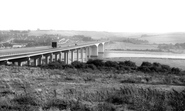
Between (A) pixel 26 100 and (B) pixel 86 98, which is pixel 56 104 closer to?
(A) pixel 26 100

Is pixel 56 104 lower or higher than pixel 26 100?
lower

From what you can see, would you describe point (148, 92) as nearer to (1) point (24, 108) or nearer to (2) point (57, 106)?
(2) point (57, 106)

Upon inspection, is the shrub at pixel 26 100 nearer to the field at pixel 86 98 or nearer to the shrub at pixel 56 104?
the field at pixel 86 98

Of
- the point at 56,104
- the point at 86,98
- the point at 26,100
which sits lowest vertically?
the point at 86,98

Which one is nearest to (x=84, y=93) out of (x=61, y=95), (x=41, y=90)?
(x=61, y=95)

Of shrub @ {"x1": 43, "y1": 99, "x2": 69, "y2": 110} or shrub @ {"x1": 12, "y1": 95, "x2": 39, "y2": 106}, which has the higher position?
shrub @ {"x1": 12, "y1": 95, "x2": 39, "y2": 106}

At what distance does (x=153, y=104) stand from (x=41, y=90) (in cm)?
665

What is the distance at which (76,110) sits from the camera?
11297 millimetres

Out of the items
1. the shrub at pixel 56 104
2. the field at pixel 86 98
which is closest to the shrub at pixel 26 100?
the field at pixel 86 98

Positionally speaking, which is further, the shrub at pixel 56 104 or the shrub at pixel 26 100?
the shrub at pixel 26 100

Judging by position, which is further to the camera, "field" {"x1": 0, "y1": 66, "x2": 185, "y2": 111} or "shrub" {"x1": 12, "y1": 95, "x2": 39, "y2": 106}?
"shrub" {"x1": 12, "y1": 95, "x2": 39, "y2": 106}

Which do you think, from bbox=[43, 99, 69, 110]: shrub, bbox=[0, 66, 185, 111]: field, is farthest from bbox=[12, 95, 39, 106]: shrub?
bbox=[43, 99, 69, 110]: shrub

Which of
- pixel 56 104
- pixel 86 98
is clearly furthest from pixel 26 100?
pixel 86 98

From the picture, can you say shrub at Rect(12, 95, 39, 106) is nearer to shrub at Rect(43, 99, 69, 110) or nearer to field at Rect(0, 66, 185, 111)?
field at Rect(0, 66, 185, 111)
